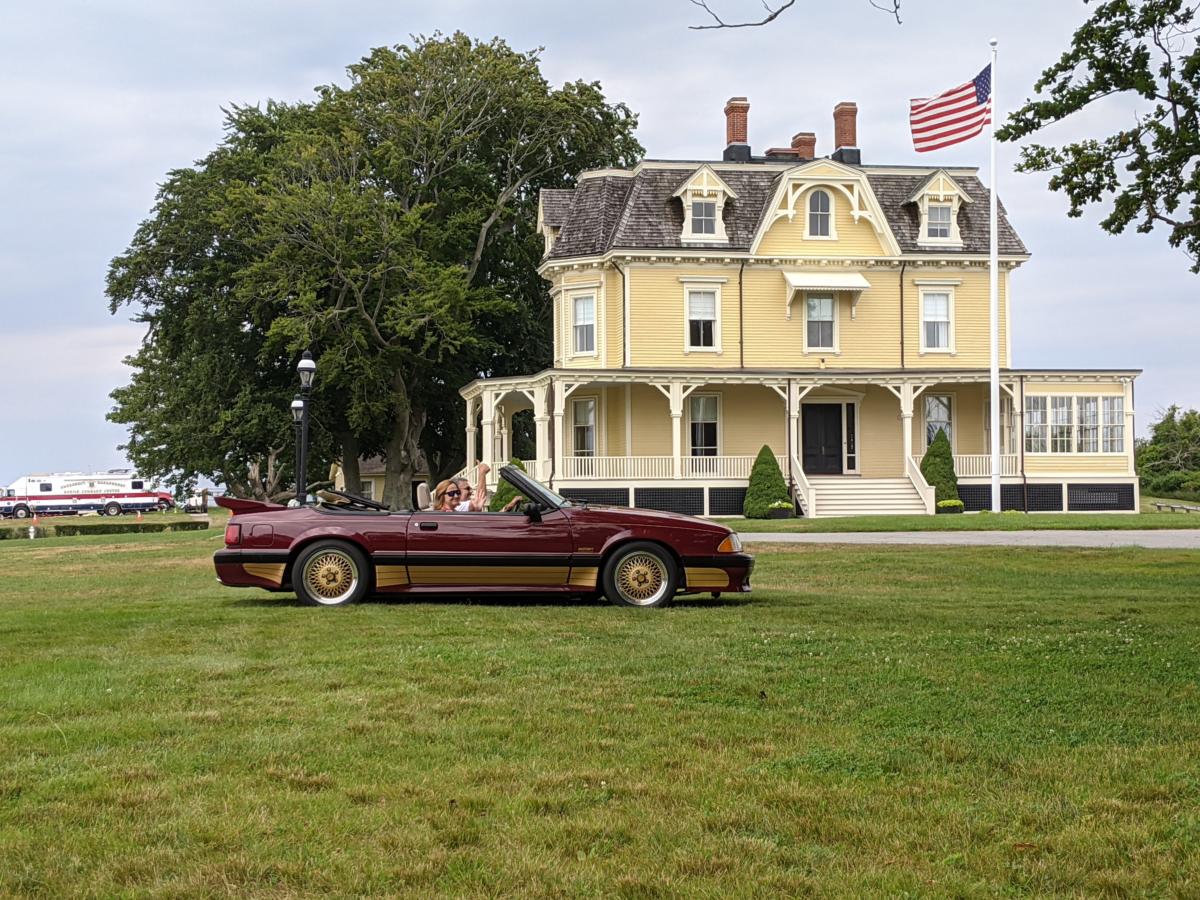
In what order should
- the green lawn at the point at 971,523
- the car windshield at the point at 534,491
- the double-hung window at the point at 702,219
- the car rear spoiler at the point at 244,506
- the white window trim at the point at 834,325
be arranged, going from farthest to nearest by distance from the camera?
the white window trim at the point at 834,325 → the double-hung window at the point at 702,219 → the green lawn at the point at 971,523 → the car rear spoiler at the point at 244,506 → the car windshield at the point at 534,491

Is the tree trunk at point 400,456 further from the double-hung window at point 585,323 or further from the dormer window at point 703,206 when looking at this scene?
the dormer window at point 703,206

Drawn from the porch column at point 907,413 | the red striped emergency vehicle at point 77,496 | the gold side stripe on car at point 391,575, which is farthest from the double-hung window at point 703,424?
the red striped emergency vehicle at point 77,496

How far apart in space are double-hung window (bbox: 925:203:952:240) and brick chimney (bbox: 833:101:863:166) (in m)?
3.58

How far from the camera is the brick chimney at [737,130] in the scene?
141ft

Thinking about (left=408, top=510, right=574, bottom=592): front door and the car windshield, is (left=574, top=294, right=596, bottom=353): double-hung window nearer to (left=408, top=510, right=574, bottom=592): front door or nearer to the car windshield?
the car windshield

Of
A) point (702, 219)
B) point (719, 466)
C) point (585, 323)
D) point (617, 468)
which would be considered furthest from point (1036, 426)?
point (585, 323)

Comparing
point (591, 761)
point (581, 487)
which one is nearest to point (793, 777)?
point (591, 761)

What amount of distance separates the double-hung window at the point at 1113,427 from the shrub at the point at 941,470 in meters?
4.72

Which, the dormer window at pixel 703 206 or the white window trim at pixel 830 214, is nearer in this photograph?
the dormer window at pixel 703 206

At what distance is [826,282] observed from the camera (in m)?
39.0

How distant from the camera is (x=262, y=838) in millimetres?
4738

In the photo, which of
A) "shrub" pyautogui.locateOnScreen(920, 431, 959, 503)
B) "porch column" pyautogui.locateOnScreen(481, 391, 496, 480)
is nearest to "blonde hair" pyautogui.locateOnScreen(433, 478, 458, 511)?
"porch column" pyautogui.locateOnScreen(481, 391, 496, 480)

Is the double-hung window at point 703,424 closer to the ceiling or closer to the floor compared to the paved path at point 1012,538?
closer to the ceiling

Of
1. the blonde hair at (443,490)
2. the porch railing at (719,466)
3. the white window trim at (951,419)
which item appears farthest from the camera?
the white window trim at (951,419)
